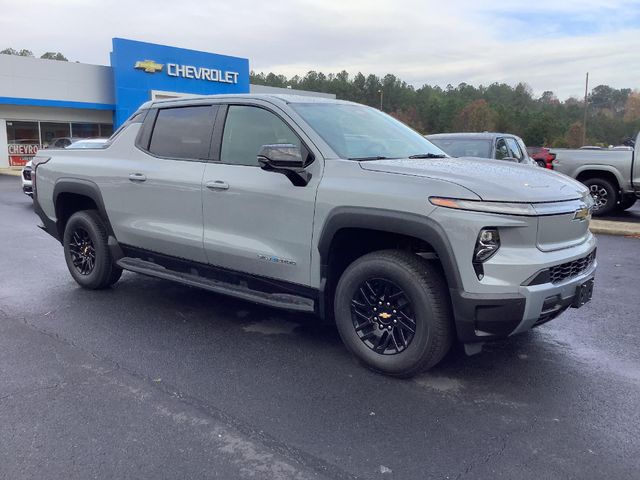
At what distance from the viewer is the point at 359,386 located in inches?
148

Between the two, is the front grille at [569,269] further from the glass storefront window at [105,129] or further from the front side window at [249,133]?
the glass storefront window at [105,129]

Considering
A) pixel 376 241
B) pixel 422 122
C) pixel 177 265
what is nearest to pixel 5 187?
pixel 177 265

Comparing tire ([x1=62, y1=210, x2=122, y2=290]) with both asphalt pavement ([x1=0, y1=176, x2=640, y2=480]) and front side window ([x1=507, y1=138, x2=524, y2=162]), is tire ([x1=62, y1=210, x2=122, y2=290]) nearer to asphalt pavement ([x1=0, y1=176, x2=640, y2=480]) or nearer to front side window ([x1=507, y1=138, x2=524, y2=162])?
asphalt pavement ([x1=0, y1=176, x2=640, y2=480])

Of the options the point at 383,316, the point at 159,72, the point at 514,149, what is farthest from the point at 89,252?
the point at 159,72

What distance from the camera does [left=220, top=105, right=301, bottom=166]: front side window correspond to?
4.41 metres

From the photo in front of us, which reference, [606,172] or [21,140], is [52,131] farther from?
[606,172]

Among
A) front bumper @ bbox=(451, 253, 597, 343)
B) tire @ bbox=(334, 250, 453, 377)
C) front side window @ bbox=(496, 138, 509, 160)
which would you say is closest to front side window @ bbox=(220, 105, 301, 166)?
tire @ bbox=(334, 250, 453, 377)

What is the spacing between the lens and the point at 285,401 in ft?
11.6

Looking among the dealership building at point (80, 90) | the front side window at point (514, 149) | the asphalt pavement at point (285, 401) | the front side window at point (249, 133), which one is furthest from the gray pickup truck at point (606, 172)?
the dealership building at point (80, 90)

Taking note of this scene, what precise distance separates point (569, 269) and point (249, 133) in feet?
8.44

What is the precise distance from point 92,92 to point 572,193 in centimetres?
3163

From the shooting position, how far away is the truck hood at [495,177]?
11.3 ft

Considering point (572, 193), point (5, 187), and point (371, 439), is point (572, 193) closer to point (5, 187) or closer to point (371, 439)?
point (371, 439)

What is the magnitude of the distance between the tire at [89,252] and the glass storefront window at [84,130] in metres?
28.8
